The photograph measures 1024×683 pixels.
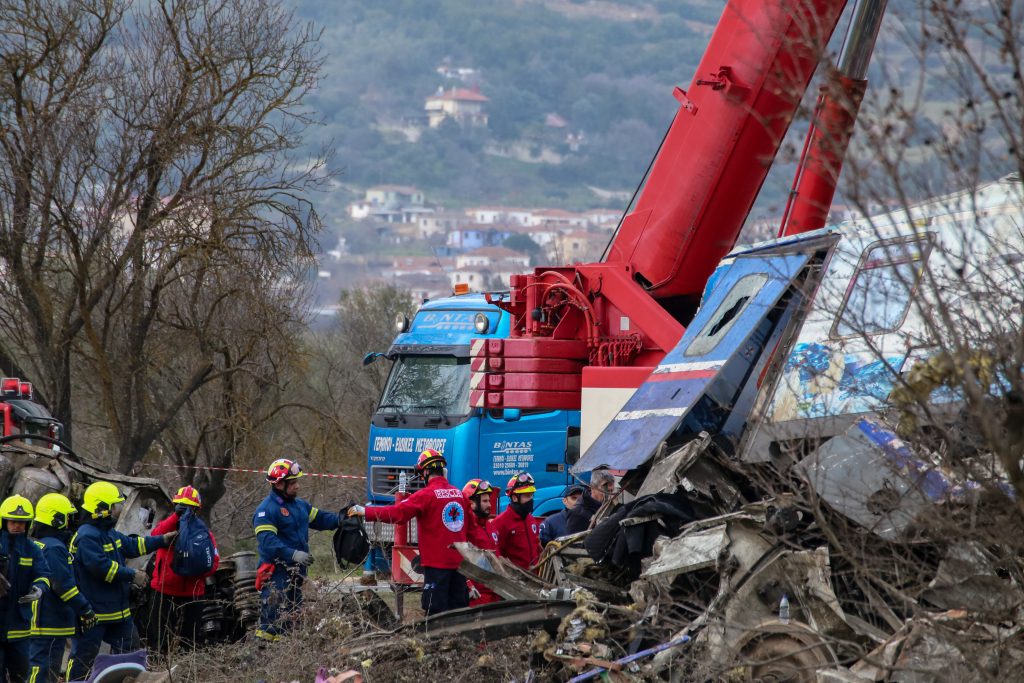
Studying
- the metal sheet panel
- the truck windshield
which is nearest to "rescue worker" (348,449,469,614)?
the metal sheet panel

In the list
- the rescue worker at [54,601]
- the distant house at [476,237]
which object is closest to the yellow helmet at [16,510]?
the rescue worker at [54,601]

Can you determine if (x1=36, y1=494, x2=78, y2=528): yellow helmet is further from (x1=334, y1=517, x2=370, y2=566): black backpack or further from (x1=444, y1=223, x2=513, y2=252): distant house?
(x1=444, y1=223, x2=513, y2=252): distant house

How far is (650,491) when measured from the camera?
8.35 m

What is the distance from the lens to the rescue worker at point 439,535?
9781mm

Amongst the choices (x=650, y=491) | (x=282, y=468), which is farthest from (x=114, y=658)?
(x=650, y=491)

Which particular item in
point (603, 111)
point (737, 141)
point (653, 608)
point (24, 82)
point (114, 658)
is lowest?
point (114, 658)

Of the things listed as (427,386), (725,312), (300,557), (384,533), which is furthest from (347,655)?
(427,386)

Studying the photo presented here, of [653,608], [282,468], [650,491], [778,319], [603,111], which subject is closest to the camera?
[653,608]

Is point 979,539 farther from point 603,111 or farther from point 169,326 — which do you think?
point 603,111

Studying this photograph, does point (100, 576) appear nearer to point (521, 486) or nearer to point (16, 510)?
point (16, 510)

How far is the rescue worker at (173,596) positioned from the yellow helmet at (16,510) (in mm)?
1708

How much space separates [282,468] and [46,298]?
23.8 feet

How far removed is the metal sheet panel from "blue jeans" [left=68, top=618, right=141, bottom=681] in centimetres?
359

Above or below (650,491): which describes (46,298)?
above
